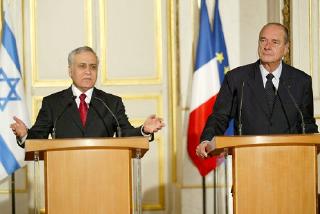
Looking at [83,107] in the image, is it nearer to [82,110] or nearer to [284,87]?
[82,110]

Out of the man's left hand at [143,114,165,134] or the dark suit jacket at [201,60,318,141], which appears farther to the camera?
the dark suit jacket at [201,60,318,141]

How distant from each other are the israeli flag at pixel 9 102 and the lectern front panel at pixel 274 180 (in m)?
3.06

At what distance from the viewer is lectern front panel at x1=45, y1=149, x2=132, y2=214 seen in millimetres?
3283

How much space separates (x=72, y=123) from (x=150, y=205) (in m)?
2.72

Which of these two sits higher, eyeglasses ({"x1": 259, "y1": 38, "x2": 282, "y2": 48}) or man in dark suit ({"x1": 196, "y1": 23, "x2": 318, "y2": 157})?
eyeglasses ({"x1": 259, "y1": 38, "x2": 282, "y2": 48})

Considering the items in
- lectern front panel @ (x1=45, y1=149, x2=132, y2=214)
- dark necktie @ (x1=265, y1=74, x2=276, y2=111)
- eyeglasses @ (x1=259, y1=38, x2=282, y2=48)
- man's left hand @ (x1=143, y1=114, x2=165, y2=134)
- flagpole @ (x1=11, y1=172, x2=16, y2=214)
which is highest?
eyeglasses @ (x1=259, y1=38, x2=282, y2=48)

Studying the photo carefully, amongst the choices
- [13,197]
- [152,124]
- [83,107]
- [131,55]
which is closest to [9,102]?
[13,197]

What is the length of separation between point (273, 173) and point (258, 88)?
896 mm

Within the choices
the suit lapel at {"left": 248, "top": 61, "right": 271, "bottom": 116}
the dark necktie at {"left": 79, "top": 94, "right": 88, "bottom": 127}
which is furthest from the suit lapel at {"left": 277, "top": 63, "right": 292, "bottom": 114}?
the dark necktie at {"left": 79, "top": 94, "right": 88, "bottom": 127}

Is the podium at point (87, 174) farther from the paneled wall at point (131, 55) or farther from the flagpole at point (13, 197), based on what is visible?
the paneled wall at point (131, 55)

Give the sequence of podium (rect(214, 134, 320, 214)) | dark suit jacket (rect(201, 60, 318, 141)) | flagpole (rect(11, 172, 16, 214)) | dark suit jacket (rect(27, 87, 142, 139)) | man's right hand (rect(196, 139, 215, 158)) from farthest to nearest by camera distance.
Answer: flagpole (rect(11, 172, 16, 214)), dark suit jacket (rect(27, 87, 142, 139)), dark suit jacket (rect(201, 60, 318, 141)), man's right hand (rect(196, 139, 215, 158)), podium (rect(214, 134, 320, 214))

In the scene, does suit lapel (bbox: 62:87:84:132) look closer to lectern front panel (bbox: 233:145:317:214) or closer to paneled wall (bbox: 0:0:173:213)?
lectern front panel (bbox: 233:145:317:214)

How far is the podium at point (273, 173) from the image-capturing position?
3232mm

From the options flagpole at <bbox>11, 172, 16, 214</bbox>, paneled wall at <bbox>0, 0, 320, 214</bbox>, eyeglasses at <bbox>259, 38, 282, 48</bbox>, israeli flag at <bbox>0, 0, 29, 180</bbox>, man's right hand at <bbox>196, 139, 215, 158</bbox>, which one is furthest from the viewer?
paneled wall at <bbox>0, 0, 320, 214</bbox>
